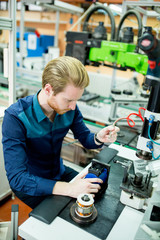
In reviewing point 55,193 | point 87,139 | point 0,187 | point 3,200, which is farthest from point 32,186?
point 3,200

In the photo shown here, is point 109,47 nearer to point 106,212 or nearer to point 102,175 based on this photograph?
point 102,175

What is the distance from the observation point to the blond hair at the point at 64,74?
0.97m

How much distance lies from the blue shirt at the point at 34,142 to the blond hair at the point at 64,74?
7.1 inches

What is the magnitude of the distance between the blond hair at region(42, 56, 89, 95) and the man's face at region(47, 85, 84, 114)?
0.07 ft

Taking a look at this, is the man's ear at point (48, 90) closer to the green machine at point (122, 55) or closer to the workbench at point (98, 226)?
the workbench at point (98, 226)

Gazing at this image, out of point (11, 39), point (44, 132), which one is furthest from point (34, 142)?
point (11, 39)

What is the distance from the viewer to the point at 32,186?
3.10 ft

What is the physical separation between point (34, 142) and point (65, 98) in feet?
1.04

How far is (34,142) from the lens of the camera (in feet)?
3.76

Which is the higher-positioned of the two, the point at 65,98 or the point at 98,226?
the point at 65,98

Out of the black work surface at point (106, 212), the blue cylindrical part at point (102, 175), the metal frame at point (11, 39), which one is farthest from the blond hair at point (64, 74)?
the metal frame at point (11, 39)

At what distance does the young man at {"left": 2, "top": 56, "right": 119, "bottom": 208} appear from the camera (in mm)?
941

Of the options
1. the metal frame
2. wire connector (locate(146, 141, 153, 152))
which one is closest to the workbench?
wire connector (locate(146, 141, 153, 152))

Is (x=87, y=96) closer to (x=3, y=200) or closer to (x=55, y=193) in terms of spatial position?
(x=3, y=200)
